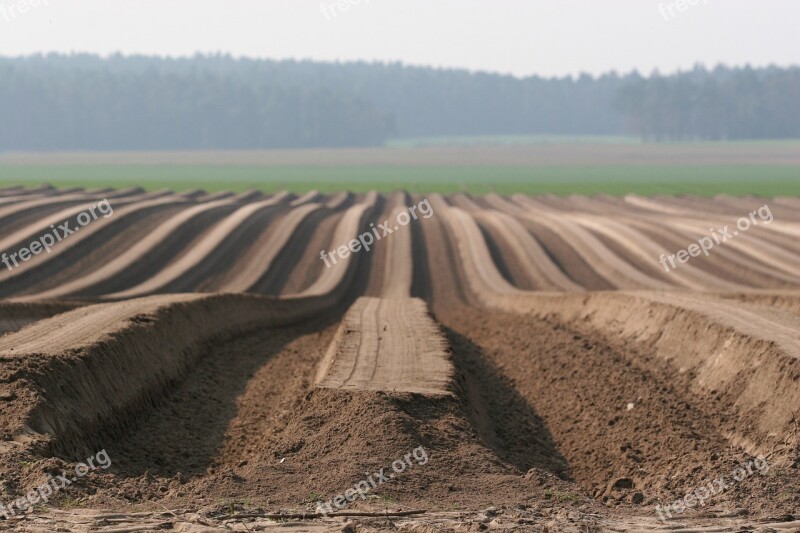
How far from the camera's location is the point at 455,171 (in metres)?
106

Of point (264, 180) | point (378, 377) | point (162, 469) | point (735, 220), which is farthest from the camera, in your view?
point (264, 180)

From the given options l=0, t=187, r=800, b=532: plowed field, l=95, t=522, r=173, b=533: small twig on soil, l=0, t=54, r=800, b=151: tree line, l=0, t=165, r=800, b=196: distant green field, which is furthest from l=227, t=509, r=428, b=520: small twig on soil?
l=0, t=54, r=800, b=151: tree line

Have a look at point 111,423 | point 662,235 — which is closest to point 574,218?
point 662,235

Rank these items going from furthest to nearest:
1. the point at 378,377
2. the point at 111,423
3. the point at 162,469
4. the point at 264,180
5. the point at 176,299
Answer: the point at 264,180 → the point at 176,299 → the point at 378,377 → the point at 111,423 → the point at 162,469

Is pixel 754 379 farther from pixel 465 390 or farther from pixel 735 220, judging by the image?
pixel 735 220

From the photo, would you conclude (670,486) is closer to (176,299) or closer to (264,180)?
(176,299)

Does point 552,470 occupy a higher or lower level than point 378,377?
lower

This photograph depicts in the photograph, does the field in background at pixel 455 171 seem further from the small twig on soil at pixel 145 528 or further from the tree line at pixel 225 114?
the small twig on soil at pixel 145 528

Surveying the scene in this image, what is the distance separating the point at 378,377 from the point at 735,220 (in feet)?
121

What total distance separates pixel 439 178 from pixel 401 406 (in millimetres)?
82954

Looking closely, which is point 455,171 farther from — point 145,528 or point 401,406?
point 145,528

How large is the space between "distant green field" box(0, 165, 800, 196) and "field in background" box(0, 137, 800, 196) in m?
0.09

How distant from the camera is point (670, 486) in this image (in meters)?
9.86

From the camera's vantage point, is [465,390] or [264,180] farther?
[264,180]
